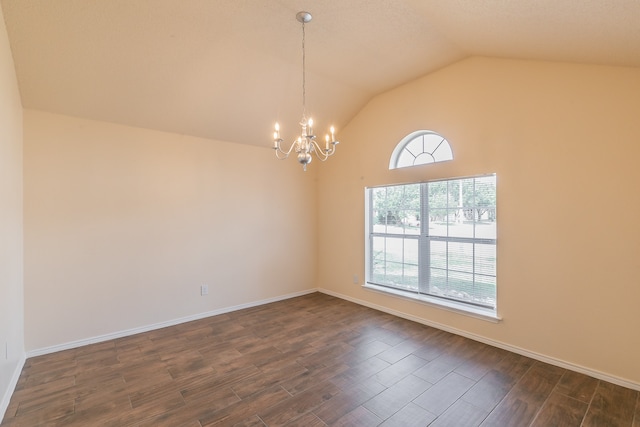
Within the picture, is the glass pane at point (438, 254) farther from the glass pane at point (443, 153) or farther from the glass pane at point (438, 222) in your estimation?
the glass pane at point (443, 153)

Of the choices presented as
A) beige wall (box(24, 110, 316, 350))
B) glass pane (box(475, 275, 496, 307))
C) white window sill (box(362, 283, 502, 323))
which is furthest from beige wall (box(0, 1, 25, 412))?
glass pane (box(475, 275, 496, 307))

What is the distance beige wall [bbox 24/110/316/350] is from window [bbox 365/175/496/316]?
1.57m

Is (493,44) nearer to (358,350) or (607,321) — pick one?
(607,321)

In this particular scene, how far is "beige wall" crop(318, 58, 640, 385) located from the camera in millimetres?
2357

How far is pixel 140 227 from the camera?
3.56 meters

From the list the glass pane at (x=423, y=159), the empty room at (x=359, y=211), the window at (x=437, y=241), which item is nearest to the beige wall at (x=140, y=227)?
the empty room at (x=359, y=211)

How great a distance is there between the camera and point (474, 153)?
3229 millimetres

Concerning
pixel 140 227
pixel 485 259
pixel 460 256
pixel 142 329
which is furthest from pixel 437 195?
pixel 142 329

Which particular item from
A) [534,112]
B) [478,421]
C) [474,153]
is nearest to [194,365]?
[478,421]

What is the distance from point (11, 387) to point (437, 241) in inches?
171

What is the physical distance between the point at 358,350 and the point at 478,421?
49.2 inches

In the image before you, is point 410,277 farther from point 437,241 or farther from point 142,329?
point 142,329

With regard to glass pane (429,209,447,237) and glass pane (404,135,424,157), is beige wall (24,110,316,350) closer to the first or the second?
glass pane (404,135,424,157)

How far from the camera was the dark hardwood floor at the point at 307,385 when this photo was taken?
2.03 m
